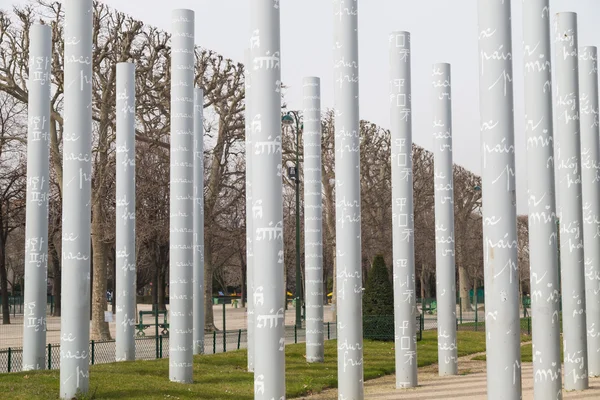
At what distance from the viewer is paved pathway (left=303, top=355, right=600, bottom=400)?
16828 millimetres

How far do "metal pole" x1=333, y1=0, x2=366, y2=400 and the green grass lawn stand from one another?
1671 millimetres

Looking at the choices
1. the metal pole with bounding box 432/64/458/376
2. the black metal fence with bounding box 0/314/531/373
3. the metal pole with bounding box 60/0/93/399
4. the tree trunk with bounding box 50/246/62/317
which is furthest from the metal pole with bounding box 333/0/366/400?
the tree trunk with bounding box 50/246/62/317

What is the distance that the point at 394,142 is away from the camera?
19391mm

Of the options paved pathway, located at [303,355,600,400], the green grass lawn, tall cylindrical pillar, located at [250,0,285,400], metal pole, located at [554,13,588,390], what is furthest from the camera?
metal pole, located at [554,13,588,390]

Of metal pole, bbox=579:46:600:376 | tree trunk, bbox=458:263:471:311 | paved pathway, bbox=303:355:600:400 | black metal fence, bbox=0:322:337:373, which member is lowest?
paved pathway, bbox=303:355:600:400

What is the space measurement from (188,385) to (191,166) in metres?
4.04

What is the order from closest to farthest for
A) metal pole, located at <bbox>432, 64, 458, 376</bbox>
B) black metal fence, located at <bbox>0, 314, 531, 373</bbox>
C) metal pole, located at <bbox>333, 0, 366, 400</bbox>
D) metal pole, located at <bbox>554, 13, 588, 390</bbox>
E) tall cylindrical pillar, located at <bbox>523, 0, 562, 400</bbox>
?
tall cylindrical pillar, located at <bbox>523, 0, 562, 400</bbox>, metal pole, located at <bbox>333, 0, 366, 400</bbox>, metal pole, located at <bbox>554, 13, 588, 390</bbox>, metal pole, located at <bbox>432, 64, 458, 376</bbox>, black metal fence, located at <bbox>0, 314, 531, 373</bbox>

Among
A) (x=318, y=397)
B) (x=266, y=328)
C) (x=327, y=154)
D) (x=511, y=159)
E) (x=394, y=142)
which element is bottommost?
(x=318, y=397)

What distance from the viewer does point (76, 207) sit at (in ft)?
48.6

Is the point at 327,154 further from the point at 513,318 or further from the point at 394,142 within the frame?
the point at 513,318

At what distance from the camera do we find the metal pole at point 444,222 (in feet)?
69.1

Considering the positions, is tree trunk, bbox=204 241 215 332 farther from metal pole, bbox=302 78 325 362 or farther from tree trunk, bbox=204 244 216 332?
metal pole, bbox=302 78 325 362

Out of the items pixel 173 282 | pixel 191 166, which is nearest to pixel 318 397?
pixel 173 282

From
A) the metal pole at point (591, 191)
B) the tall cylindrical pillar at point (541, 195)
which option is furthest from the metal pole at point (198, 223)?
the tall cylindrical pillar at point (541, 195)
